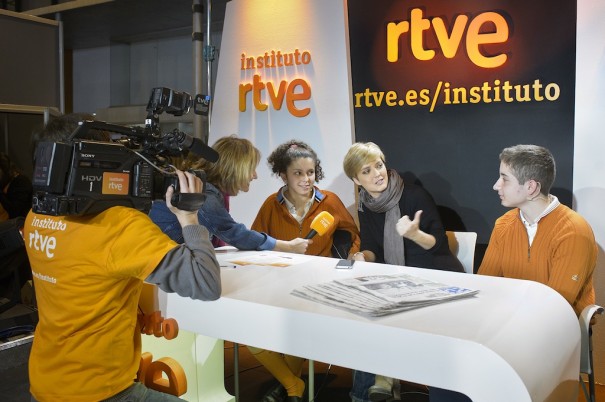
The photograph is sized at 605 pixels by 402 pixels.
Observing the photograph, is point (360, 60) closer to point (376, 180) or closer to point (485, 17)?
point (485, 17)

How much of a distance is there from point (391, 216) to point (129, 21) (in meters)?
5.00

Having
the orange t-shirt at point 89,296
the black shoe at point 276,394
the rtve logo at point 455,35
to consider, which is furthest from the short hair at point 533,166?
the orange t-shirt at point 89,296

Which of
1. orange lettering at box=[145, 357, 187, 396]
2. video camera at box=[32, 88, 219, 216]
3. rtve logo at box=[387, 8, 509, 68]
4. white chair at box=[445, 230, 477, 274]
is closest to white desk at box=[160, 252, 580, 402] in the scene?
orange lettering at box=[145, 357, 187, 396]

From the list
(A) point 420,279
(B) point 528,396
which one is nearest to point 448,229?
(A) point 420,279

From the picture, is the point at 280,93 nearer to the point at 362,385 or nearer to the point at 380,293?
the point at 362,385

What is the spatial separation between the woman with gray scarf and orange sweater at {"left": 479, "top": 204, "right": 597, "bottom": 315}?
44 centimetres

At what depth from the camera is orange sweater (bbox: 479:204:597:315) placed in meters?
2.31

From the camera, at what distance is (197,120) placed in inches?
209

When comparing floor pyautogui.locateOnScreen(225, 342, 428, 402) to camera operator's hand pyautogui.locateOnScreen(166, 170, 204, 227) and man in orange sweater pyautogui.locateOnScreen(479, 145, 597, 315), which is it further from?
camera operator's hand pyautogui.locateOnScreen(166, 170, 204, 227)

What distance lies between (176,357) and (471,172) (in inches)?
85.8

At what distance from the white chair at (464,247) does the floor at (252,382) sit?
78 centimetres

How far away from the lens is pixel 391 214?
10.7 ft

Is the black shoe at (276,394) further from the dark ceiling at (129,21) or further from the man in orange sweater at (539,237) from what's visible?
the dark ceiling at (129,21)

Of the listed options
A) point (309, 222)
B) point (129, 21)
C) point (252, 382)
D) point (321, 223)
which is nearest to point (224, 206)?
point (321, 223)
